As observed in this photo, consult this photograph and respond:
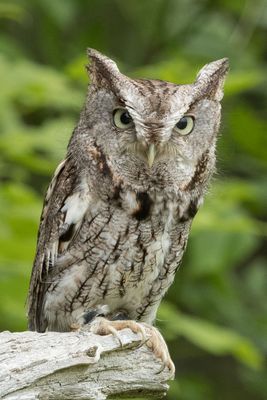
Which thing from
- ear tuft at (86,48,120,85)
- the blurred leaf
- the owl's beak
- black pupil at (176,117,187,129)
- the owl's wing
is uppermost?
ear tuft at (86,48,120,85)

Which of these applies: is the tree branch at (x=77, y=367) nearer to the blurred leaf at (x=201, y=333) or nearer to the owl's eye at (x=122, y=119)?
the owl's eye at (x=122, y=119)

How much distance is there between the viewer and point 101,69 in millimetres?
3293

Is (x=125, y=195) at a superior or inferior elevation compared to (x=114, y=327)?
superior

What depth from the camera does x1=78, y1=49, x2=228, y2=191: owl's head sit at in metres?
3.06

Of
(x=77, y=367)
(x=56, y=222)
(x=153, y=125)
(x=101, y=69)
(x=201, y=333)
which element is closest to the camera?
(x=77, y=367)

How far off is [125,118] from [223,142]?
549mm

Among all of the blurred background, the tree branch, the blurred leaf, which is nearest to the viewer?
the tree branch

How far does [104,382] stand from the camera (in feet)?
9.80

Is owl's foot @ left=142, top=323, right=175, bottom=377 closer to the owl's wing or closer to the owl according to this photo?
→ the owl

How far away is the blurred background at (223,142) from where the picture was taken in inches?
155

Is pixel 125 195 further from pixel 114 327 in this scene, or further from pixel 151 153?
pixel 114 327

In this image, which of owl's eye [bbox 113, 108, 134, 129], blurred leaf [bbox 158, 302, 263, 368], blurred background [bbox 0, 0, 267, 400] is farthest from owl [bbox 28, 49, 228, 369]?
blurred leaf [bbox 158, 302, 263, 368]

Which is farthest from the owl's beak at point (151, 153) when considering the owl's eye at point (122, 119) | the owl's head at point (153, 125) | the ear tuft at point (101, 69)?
the ear tuft at point (101, 69)

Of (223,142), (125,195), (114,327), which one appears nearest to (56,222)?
(125,195)
